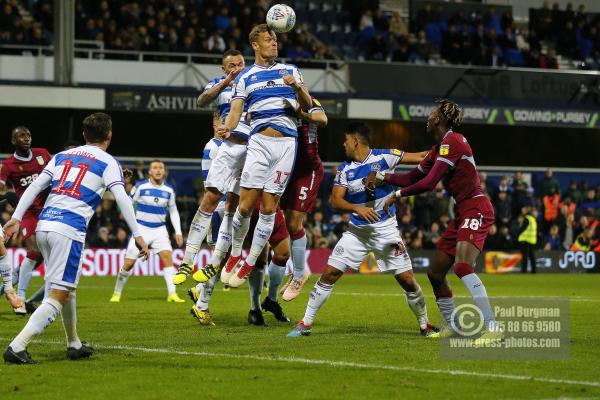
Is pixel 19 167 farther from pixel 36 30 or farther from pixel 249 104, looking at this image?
pixel 36 30

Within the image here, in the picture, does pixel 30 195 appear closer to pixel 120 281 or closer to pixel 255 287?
pixel 255 287

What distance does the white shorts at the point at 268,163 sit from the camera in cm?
1209

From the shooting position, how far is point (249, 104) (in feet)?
40.0

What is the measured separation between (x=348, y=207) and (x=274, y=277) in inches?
87.5

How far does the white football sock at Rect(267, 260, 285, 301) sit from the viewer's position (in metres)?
13.5

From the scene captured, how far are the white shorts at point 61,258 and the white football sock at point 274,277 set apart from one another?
4.31 metres

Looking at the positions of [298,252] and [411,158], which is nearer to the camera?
[411,158]

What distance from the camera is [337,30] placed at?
34969mm

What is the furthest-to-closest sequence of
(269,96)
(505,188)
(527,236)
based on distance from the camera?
(505,188) → (527,236) → (269,96)

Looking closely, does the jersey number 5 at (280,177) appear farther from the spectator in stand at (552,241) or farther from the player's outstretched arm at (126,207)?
the spectator in stand at (552,241)

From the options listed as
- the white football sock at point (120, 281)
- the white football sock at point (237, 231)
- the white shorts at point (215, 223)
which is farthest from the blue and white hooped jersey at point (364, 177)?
the white football sock at point (120, 281)

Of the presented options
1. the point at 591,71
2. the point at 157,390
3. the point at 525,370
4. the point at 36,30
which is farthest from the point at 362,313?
the point at 591,71

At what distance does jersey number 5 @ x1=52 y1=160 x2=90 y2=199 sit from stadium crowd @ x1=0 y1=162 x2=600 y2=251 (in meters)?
18.5

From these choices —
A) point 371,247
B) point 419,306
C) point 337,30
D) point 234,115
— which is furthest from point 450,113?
point 337,30
